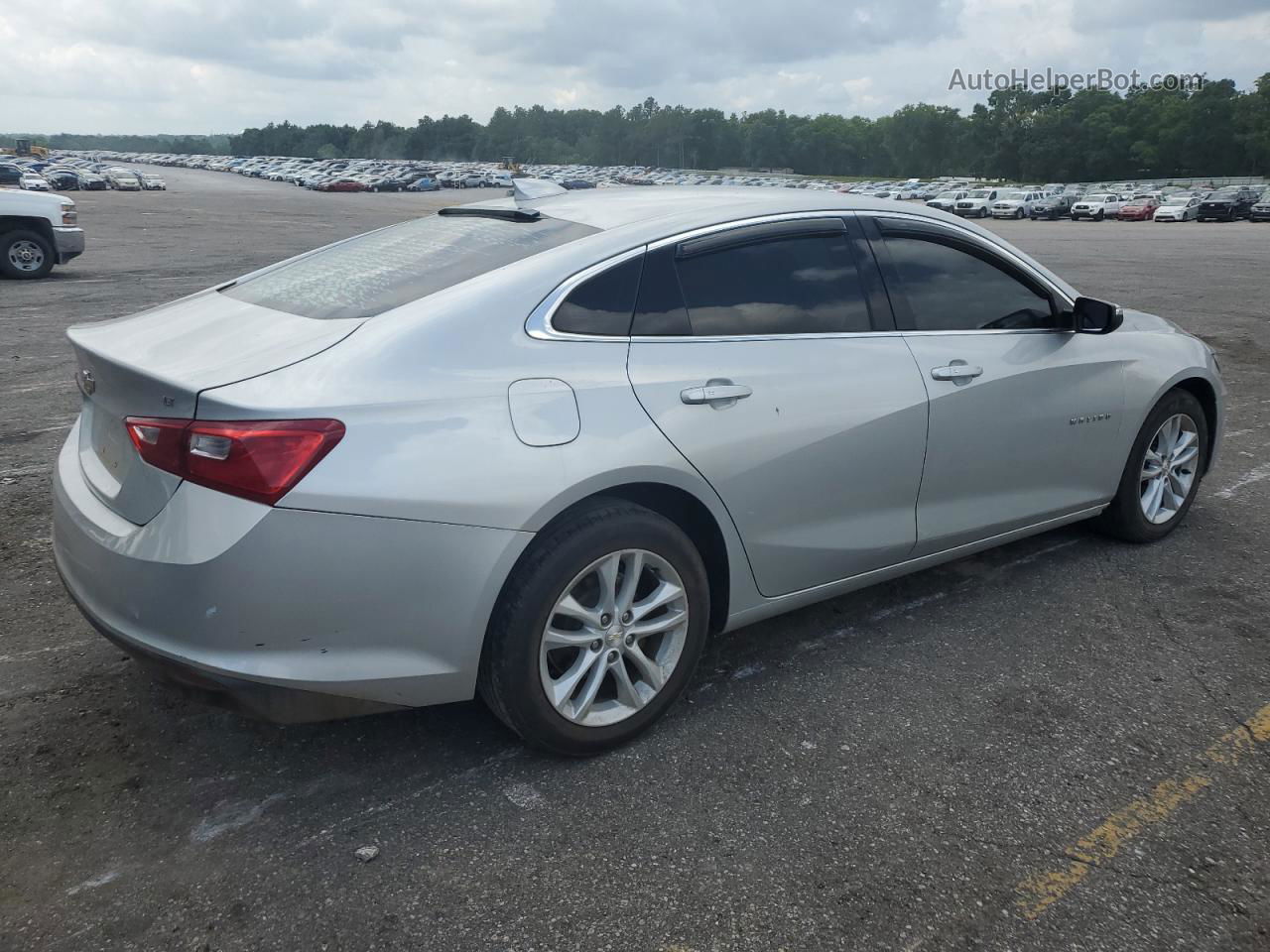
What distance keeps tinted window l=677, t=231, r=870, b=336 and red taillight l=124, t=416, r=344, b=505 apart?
1259 millimetres

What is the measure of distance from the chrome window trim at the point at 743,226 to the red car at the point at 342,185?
266ft

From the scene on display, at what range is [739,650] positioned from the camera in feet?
12.8

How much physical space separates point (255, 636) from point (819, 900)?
1516 millimetres

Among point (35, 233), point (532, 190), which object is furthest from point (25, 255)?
point (532, 190)

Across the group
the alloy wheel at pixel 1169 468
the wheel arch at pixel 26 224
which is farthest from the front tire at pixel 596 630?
the wheel arch at pixel 26 224

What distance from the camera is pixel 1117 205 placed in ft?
174

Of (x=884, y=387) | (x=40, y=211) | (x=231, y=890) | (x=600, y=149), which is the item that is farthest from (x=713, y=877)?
(x=600, y=149)

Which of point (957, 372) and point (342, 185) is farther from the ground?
point (957, 372)

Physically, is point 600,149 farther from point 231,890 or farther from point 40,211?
point 231,890

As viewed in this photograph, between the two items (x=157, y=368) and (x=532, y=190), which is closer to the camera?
(x=157, y=368)

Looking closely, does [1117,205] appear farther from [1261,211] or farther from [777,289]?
[777,289]

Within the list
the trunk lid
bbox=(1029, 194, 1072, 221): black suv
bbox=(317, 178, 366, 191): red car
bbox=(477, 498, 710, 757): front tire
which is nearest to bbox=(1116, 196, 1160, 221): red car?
bbox=(1029, 194, 1072, 221): black suv

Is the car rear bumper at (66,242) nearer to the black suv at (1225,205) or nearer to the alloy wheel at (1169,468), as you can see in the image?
the alloy wheel at (1169,468)

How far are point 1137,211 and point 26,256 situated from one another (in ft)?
169
